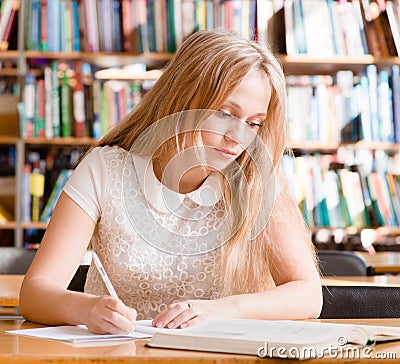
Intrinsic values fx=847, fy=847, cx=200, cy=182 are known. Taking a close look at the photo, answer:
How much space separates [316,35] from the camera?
3848 mm

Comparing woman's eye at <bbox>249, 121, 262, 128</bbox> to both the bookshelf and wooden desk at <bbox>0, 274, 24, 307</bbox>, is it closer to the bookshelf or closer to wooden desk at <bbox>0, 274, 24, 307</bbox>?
wooden desk at <bbox>0, 274, 24, 307</bbox>

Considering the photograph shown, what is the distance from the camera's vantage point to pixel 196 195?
65.6 inches

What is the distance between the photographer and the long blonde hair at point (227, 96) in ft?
5.14

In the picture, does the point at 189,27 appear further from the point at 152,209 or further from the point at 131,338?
the point at 131,338

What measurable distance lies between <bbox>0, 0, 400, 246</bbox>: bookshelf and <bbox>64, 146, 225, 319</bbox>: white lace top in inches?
83.9

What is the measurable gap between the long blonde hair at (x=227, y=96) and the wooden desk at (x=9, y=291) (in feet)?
1.31

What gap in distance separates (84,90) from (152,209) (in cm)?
224

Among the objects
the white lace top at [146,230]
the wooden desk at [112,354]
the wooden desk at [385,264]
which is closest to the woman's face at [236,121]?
the white lace top at [146,230]

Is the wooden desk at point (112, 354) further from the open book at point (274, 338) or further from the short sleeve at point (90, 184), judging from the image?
the short sleeve at point (90, 184)

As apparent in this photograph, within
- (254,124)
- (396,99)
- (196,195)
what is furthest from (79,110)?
(254,124)

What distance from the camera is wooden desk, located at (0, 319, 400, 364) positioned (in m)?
0.90

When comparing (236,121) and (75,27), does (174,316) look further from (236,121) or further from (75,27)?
(75,27)

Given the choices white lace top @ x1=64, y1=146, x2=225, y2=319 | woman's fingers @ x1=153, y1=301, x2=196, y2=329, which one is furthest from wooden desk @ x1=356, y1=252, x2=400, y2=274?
woman's fingers @ x1=153, y1=301, x2=196, y2=329

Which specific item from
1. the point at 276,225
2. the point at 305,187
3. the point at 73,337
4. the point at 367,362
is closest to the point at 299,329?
the point at 367,362
